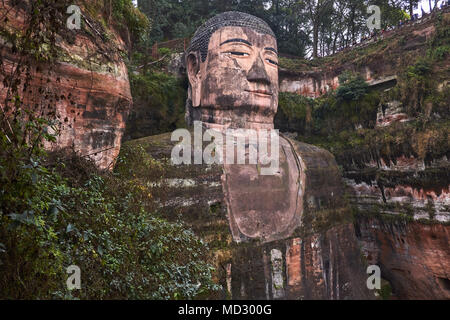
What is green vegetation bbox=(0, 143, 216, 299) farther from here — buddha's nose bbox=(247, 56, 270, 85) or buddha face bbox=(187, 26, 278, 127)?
buddha's nose bbox=(247, 56, 270, 85)

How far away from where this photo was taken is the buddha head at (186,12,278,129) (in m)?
6.79

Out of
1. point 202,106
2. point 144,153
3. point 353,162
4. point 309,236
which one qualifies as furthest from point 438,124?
point 144,153

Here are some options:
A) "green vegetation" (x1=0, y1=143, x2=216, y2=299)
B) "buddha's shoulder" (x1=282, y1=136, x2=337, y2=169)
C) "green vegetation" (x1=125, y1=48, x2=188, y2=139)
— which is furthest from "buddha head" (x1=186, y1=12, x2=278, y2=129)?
"green vegetation" (x1=125, y1=48, x2=188, y2=139)

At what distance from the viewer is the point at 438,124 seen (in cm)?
823

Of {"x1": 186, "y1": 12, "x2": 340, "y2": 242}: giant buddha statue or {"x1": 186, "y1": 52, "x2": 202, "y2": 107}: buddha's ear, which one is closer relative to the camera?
{"x1": 186, "y1": 12, "x2": 340, "y2": 242}: giant buddha statue

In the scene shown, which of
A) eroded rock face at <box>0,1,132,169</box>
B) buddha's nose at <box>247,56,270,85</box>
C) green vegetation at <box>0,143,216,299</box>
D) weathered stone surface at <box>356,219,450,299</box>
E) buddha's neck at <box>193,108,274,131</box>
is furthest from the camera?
weathered stone surface at <box>356,219,450,299</box>

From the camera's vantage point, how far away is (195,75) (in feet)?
24.9

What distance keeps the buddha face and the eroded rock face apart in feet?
7.94

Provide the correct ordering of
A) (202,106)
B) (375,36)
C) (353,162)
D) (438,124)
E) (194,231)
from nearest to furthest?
(194,231) → (202,106) → (438,124) → (353,162) → (375,36)

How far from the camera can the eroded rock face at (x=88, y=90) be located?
13.0 feet

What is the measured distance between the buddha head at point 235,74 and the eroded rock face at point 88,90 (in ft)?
7.96

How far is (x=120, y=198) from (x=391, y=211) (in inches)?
333
